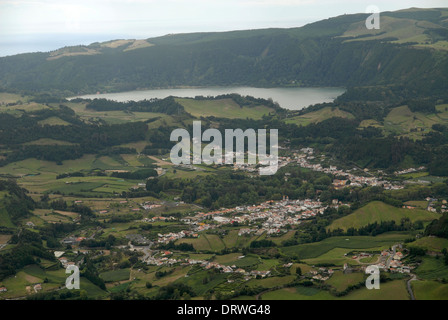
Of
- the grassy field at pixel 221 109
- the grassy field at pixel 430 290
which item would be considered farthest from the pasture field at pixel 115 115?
the grassy field at pixel 430 290

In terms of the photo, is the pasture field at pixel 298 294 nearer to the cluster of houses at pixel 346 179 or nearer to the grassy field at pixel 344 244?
the grassy field at pixel 344 244

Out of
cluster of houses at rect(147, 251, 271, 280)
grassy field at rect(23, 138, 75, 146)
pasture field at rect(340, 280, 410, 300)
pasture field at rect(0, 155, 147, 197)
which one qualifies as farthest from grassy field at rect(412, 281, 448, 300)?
grassy field at rect(23, 138, 75, 146)

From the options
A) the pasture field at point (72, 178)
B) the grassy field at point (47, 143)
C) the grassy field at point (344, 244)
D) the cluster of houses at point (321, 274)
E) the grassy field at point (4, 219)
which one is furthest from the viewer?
the grassy field at point (47, 143)

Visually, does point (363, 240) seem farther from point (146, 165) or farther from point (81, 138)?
point (81, 138)

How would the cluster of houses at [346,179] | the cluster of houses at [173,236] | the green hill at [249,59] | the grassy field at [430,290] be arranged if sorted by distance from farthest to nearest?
the green hill at [249,59], the cluster of houses at [346,179], the cluster of houses at [173,236], the grassy field at [430,290]

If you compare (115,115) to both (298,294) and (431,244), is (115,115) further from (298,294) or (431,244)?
(298,294)

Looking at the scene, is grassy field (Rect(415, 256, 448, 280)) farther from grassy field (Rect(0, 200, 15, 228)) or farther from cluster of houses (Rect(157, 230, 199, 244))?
grassy field (Rect(0, 200, 15, 228))

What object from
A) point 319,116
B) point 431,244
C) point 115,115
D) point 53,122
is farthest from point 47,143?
point 431,244

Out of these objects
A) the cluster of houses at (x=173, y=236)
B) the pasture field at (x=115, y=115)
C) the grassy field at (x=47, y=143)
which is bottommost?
the cluster of houses at (x=173, y=236)

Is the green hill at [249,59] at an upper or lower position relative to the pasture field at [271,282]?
upper
